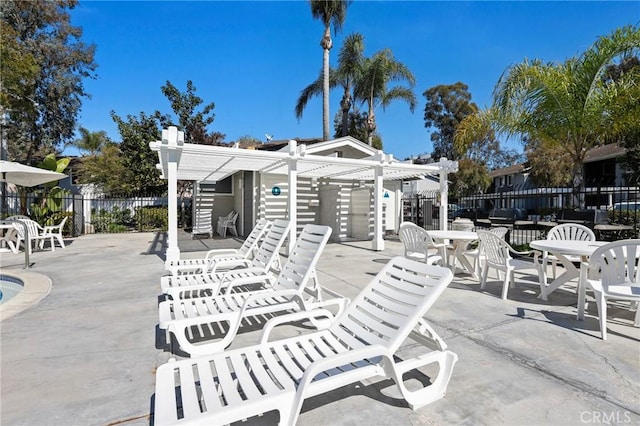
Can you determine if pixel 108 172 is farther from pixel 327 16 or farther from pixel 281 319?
pixel 281 319

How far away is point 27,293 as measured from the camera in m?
5.02

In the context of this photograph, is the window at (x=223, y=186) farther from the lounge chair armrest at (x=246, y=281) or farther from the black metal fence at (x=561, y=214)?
the lounge chair armrest at (x=246, y=281)

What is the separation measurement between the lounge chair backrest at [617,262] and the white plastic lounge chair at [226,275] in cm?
380

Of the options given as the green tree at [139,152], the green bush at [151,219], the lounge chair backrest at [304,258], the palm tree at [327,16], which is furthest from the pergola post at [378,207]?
the green tree at [139,152]

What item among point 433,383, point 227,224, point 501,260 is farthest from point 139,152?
point 433,383

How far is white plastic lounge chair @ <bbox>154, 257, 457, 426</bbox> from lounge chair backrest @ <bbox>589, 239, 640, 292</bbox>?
232 cm

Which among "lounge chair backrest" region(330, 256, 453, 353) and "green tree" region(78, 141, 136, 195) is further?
"green tree" region(78, 141, 136, 195)

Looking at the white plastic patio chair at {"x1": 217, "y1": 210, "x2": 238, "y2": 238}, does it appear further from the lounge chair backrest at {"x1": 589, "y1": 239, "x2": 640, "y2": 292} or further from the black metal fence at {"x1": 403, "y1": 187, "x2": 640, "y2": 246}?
the lounge chair backrest at {"x1": 589, "y1": 239, "x2": 640, "y2": 292}

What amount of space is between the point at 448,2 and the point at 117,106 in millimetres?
17975

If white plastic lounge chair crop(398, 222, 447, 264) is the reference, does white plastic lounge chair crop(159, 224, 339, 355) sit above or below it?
below

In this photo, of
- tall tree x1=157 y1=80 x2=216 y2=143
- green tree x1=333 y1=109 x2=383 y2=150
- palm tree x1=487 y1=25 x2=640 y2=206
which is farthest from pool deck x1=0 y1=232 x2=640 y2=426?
green tree x1=333 y1=109 x2=383 y2=150

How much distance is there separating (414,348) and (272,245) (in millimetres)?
2608

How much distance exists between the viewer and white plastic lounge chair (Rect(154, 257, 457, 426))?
67.5 inches

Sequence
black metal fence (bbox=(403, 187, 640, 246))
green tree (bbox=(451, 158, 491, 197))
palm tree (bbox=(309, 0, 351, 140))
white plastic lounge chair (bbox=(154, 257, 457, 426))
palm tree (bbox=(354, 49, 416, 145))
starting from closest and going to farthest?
white plastic lounge chair (bbox=(154, 257, 457, 426))
black metal fence (bbox=(403, 187, 640, 246))
palm tree (bbox=(309, 0, 351, 140))
palm tree (bbox=(354, 49, 416, 145))
green tree (bbox=(451, 158, 491, 197))
